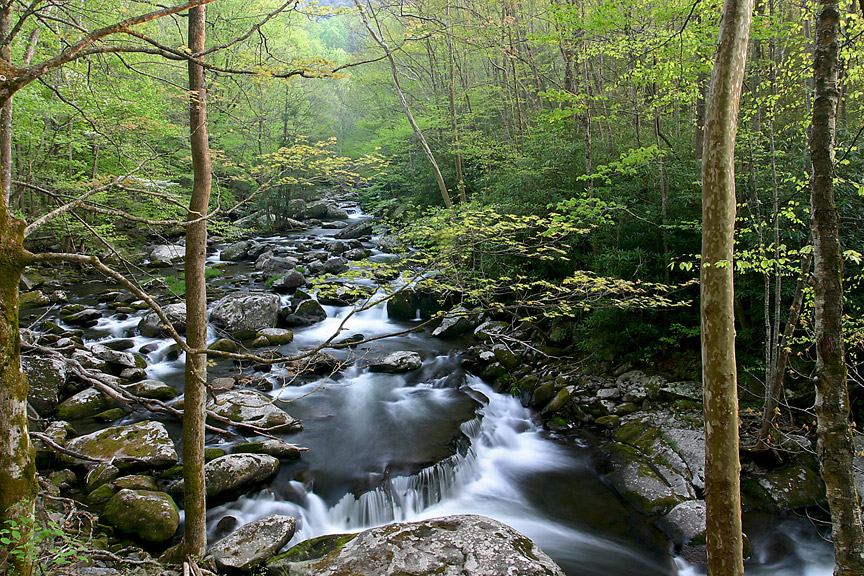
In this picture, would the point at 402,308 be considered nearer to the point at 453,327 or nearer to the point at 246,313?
the point at 453,327

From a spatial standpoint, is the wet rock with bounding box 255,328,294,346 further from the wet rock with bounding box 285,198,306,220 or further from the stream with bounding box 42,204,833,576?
the wet rock with bounding box 285,198,306,220

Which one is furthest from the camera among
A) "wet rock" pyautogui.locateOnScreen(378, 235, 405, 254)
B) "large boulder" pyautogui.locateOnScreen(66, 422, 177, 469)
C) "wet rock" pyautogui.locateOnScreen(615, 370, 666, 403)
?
"wet rock" pyautogui.locateOnScreen(378, 235, 405, 254)

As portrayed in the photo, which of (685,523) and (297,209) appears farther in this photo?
(297,209)

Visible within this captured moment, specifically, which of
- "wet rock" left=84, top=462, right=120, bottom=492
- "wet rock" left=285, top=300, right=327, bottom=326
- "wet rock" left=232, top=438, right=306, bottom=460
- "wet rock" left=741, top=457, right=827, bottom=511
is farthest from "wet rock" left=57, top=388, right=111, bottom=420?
"wet rock" left=741, top=457, right=827, bottom=511

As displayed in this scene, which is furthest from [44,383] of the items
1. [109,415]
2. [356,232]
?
[356,232]

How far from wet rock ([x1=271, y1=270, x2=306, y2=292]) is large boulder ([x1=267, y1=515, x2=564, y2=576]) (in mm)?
9566

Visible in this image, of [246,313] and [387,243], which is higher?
[387,243]

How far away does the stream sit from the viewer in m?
5.29

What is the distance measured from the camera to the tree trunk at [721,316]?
2.95m

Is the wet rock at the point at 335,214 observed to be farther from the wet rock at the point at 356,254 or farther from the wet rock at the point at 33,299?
the wet rock at the point at 33,299

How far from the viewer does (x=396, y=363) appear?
373 inches

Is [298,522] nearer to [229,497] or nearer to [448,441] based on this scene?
[229,497]

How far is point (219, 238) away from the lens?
67.8 ft

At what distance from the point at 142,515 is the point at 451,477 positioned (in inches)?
151
